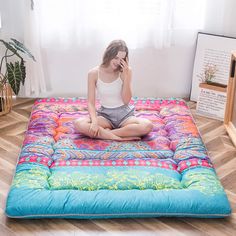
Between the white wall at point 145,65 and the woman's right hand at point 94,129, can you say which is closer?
the woman's right hand at point 94,129

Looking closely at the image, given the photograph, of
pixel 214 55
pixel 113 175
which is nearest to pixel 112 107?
pixel 113 175

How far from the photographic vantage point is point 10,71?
3445 mm

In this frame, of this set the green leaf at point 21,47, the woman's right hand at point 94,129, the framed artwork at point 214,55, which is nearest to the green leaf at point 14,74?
the green leaf at point 21,47

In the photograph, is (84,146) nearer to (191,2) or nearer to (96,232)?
(96,232)

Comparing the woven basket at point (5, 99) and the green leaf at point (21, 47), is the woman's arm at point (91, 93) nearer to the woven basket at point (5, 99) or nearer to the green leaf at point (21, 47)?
the green leaf at point (21, 47)

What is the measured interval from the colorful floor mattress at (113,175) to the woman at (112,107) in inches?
2.5

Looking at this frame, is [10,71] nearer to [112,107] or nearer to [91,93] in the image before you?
[91,93]

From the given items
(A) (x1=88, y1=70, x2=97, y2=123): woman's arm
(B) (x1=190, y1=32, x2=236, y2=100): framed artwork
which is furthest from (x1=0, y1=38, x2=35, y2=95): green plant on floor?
(B) (x1=190, y1=32, x2=236, y2=100): framed artwork

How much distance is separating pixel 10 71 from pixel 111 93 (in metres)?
0.80

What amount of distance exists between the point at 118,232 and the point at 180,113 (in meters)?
1.34

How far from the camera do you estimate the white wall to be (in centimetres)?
373

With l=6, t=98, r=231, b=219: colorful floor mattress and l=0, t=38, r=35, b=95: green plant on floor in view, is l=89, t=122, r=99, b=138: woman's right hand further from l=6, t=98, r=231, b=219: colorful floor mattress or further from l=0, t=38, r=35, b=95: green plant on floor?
l=0, t=38, r=35, b=95: green plant on floor

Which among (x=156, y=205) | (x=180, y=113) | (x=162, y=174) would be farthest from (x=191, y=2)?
(x=156, y=205)

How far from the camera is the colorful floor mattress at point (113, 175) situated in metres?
2.40
